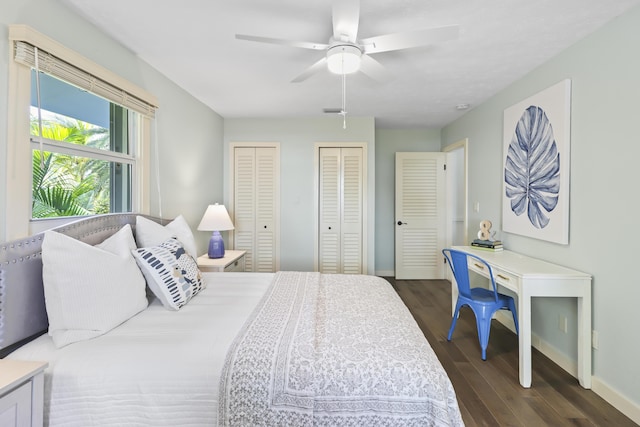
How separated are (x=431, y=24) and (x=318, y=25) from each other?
73 centimetres

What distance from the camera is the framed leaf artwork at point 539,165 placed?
2.20m

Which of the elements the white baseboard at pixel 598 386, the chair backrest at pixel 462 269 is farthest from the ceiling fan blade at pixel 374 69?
the white baseboard at pixel 598 386

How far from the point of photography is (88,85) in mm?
1809

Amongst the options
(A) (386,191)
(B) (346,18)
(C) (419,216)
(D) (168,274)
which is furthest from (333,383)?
(A) (386,191)

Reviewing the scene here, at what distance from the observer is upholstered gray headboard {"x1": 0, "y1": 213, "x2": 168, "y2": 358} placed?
4.15 feet

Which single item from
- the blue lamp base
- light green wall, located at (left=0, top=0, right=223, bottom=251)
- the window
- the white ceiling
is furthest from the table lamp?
the white ceiling

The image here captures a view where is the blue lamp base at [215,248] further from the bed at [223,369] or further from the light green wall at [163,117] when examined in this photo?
the bed at [223,369]

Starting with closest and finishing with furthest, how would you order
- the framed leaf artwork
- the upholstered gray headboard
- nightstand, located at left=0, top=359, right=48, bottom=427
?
nightstand, located at left=0, top=359, right=48, bottom=427 < the upholstered gray headboard < the framed leaf artwork

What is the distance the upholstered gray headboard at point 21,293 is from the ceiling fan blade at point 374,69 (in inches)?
78.3

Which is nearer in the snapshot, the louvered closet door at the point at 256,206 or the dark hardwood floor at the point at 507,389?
the dark hardwood floor at the point at 507,389

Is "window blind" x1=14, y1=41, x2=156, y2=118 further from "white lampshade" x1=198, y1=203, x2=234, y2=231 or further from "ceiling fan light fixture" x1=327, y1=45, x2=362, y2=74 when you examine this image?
"ceiling fan light fixture" x1=327, y1=45, x2=362, y2=74

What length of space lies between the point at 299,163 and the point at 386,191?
5.39ft

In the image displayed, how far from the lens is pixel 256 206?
4.18m

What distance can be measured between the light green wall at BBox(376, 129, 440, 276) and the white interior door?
21 cm
